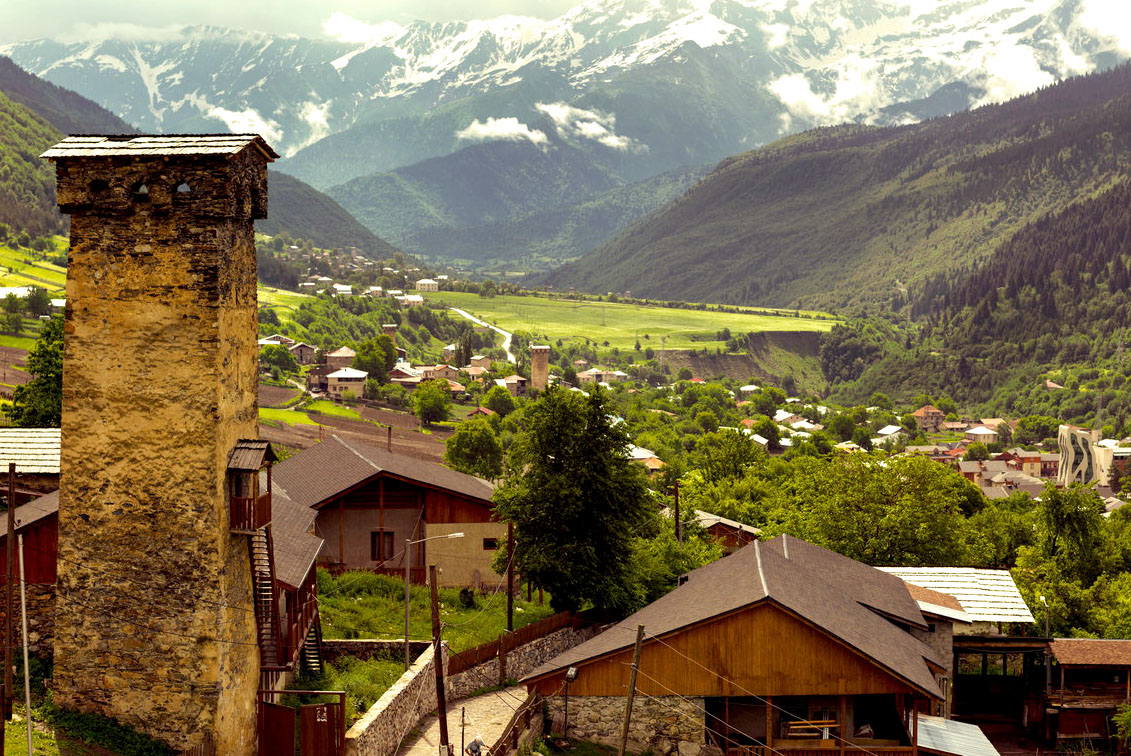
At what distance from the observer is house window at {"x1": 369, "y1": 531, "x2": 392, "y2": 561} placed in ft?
162

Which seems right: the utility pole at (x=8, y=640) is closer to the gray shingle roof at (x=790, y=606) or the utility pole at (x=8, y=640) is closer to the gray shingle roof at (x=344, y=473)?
the gray shingle roof at (x=790, y=606)

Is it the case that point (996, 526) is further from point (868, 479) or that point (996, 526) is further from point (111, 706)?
point (111, 706)

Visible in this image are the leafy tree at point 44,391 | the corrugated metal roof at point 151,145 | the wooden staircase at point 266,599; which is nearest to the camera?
the corrugated metal roof at point 151,145

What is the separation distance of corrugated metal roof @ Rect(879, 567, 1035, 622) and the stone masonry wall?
28208 millimetres

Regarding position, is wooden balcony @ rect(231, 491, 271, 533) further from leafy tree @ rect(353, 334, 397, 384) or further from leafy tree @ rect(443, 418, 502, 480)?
leafy tree @ rect(353, 334, 397, 384)

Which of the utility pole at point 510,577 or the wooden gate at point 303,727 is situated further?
the utility pole at point 510,577

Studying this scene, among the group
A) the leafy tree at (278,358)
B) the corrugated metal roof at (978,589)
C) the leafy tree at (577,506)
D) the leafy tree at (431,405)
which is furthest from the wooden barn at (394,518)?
the leafy tree at (278,358)

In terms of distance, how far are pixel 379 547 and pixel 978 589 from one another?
859 inches

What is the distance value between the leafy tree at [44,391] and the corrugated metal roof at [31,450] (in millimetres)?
17056

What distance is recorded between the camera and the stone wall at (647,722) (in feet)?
113

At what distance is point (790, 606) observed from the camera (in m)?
34.6

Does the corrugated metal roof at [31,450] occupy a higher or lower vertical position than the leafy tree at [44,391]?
lower

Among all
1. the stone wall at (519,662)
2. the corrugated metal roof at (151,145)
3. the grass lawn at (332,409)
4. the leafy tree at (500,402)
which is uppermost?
the corrugated metal roof at (151,145)

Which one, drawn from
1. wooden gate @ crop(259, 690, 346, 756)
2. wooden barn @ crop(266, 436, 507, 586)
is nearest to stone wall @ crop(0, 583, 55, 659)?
wooden gate @ crop(259, 690, 346, 756)
